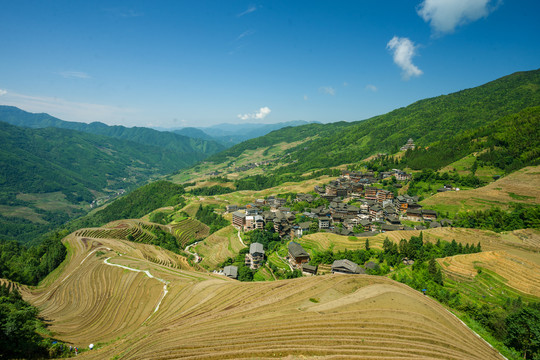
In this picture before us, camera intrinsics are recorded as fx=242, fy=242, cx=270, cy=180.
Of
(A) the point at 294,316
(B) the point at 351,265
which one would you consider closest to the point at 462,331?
(A) the point at 294,316

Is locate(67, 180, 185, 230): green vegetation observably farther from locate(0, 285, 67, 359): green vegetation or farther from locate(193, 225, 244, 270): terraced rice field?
locate(0, 285, 67, 359): green vegetation

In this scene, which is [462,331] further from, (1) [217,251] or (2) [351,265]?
(1) [217,251]

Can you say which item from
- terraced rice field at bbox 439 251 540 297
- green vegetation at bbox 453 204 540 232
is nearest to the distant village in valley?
green vegetation at bbox 453 204 540 232

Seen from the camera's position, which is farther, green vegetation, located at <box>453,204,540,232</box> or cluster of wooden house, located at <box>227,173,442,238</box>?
cluster of wooden house, located at <box>227,173,442,238</box>

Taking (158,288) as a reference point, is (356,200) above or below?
above

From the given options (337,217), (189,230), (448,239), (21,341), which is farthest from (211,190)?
(21,341)

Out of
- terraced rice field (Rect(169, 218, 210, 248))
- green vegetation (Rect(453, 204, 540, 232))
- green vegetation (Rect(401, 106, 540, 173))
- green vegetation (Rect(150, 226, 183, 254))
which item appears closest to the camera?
green vegetation (Rect(453, 204, 540, 232))

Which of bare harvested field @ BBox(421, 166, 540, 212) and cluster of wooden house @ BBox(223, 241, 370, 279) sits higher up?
bare harvested field @ BBox(421, 166, 540, 212)

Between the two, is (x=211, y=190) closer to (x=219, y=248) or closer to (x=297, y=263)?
(x=219, y=248)
